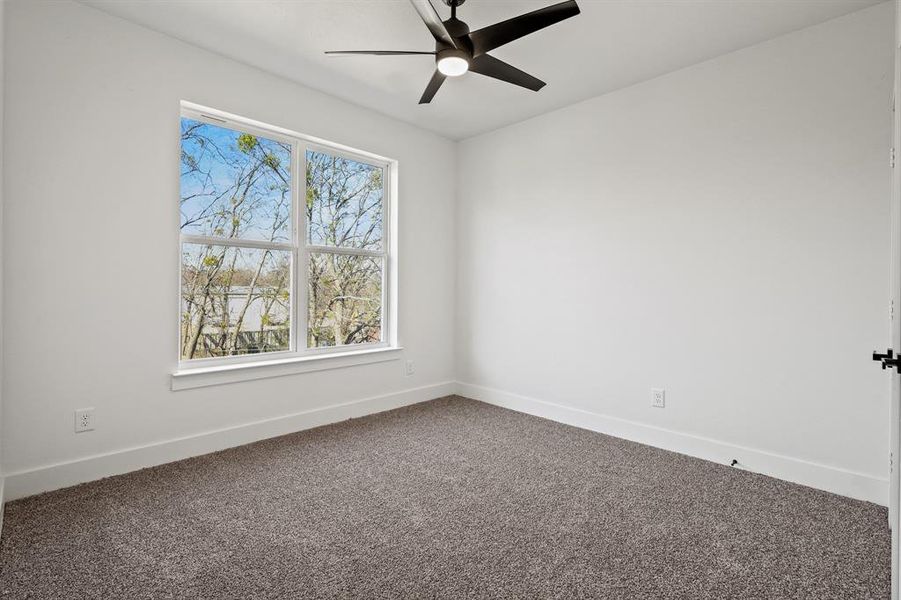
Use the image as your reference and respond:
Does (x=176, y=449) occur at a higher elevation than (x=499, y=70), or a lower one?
lower

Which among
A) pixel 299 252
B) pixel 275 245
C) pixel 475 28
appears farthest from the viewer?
pixel 299 252

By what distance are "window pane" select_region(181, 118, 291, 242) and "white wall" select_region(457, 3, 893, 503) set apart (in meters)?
1.98

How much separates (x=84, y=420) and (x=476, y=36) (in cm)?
285

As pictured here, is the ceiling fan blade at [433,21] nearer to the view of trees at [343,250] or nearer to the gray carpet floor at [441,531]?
the view of trees at [343,250]

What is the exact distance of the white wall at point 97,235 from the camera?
2223 mm

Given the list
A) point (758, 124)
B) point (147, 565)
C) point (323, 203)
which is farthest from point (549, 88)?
point (147, 565)

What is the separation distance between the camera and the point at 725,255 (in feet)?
9.18

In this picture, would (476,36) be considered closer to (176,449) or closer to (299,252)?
(299,252)

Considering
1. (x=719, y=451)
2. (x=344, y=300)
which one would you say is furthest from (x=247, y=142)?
(x=719, y=451)

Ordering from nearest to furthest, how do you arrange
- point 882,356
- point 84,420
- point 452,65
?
point 882,356, point 452,65, point 84,420

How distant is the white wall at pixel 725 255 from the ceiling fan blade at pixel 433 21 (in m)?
1.76

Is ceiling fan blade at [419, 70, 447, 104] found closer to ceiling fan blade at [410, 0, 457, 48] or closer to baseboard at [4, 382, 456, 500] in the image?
ceiling fan blade at [410, 0, 457, 48]

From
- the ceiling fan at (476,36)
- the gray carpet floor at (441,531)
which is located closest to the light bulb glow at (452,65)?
the ceiling fan at (476,36)

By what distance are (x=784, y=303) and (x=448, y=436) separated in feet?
7.48
